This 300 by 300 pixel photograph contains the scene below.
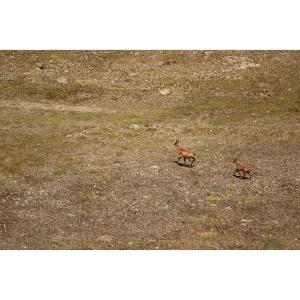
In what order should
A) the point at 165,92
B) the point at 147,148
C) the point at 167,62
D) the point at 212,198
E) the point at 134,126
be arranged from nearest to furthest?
the point at 212,198 → the point at 147,148 → the point at 134,126 → the point at 165,92 → the point at 167,62

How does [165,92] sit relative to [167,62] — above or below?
below

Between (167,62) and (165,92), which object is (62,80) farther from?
(167,62)

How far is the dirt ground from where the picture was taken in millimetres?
15844

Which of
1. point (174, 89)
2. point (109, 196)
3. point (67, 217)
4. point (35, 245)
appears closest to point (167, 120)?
point (174, 89)

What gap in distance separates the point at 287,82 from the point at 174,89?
7226 millimetres

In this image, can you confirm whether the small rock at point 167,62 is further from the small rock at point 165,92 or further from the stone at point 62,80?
the stone at point 62,80

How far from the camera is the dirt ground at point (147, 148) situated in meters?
15.8

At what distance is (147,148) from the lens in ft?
72.5

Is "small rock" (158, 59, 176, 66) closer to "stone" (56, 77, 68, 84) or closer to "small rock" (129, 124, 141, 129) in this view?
"stone" (56, 77, 68, 84)

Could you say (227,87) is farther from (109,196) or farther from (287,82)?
(109,196)

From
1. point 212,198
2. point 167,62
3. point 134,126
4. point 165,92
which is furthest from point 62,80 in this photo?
point 212,198

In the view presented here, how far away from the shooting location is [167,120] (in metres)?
25.2

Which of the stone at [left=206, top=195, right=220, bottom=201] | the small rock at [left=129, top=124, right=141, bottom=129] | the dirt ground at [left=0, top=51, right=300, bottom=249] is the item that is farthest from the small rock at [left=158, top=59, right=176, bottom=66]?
the stone at [left=206, top=195, right=220, bottom=201]

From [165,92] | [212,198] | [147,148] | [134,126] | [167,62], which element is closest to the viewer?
[212,198]
